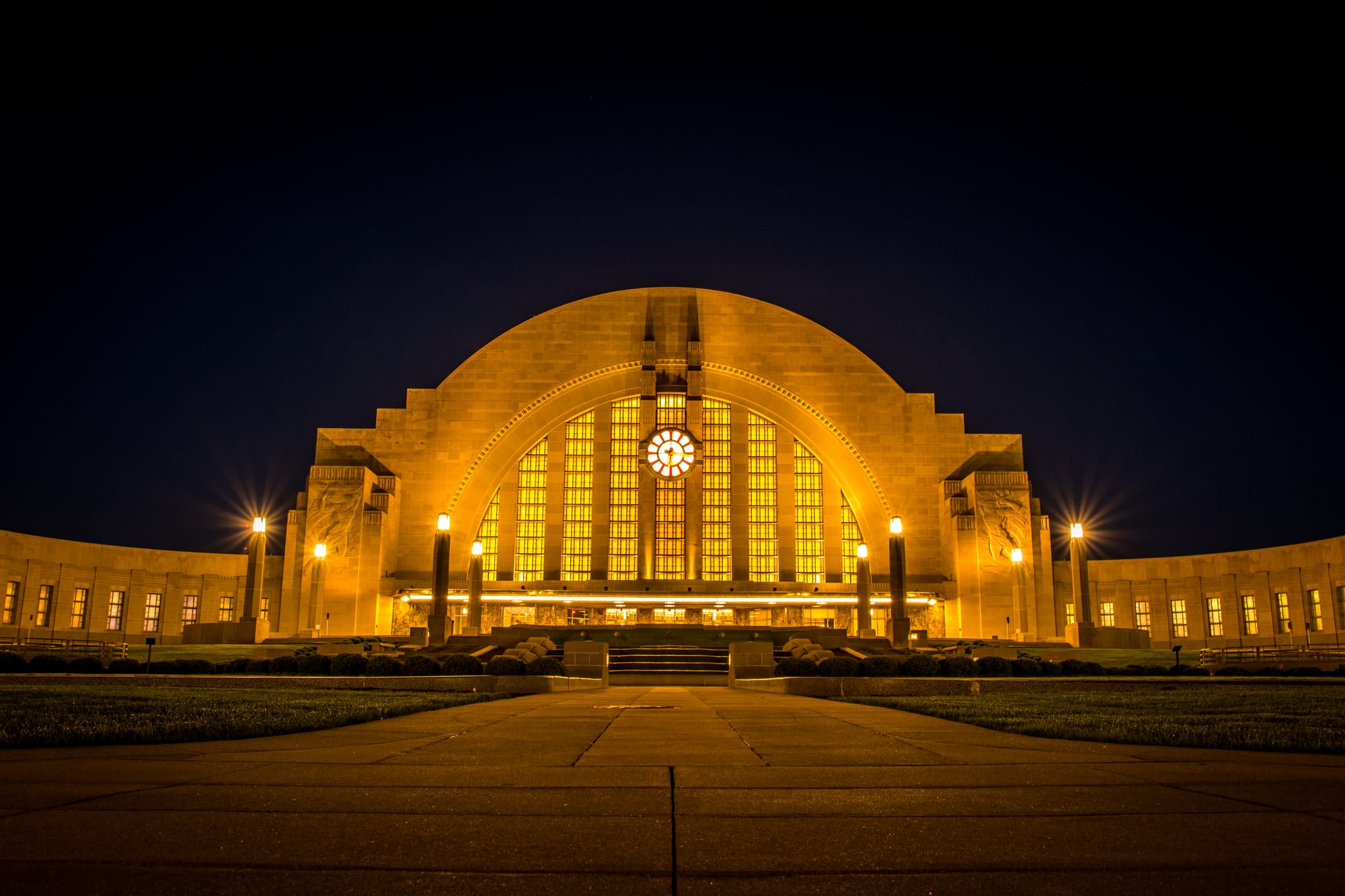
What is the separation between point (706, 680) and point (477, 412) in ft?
84.6

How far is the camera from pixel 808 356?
156 ft

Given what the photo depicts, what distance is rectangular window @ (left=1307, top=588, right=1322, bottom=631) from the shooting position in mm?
38281

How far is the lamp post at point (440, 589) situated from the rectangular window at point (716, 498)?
63.8 ft

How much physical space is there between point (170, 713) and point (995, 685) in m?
11.9

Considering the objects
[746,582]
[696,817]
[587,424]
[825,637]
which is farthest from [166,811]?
[587,424]

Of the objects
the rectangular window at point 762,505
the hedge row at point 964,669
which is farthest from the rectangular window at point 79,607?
the hedge row at point 964,669

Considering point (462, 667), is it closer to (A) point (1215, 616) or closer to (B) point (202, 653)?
(B) point (202, 653)

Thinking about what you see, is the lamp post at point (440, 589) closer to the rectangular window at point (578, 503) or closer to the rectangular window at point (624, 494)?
the rectangular window at point (578, 503)

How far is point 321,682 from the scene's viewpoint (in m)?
14.2

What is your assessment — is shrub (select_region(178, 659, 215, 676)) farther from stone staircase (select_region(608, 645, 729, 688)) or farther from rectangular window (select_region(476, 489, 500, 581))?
rectangular window (select_region(476, 489, 500, 581))

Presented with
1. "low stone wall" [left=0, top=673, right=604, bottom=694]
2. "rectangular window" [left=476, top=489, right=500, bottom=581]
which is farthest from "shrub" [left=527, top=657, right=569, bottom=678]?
"rectangular window" [left=476, top=489, right=500, bottom=581]

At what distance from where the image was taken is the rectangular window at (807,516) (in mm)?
45781

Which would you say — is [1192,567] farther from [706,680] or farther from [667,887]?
[667,887]

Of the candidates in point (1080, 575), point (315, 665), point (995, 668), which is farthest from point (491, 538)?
point (995, 668)
